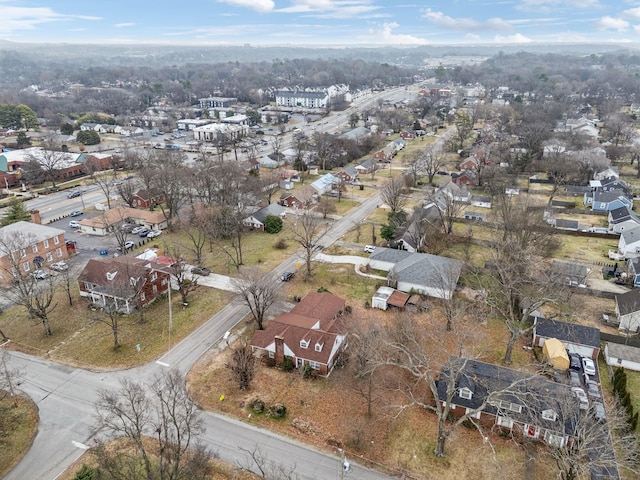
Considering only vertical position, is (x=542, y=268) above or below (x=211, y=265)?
above

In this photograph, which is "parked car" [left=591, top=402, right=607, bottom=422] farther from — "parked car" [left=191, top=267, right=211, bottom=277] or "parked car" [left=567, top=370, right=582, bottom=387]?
"parked car" [left=191, top=267, right=211, bottom=277]

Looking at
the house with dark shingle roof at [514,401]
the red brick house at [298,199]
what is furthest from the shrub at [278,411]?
the red brick house at [298,199]

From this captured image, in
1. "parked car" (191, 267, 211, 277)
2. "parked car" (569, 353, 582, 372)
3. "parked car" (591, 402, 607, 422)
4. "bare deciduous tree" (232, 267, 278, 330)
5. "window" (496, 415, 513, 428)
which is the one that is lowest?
"parked car" (191, 267, 211, 277)

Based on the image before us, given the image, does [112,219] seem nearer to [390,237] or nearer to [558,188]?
Result: [390,237]

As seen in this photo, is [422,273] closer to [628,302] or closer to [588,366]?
[588,366]

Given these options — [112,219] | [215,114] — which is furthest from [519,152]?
[215,114]

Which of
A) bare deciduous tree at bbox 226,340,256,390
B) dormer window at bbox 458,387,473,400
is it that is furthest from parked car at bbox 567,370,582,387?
bare deciduous tree at bbox 226,340,256,390

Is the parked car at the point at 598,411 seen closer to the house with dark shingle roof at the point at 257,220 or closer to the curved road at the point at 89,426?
the curved road at the point at 89,426
